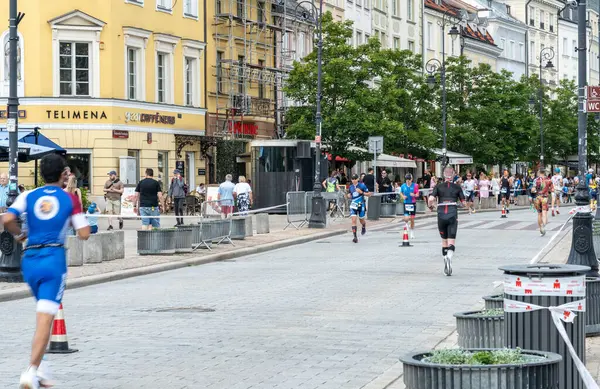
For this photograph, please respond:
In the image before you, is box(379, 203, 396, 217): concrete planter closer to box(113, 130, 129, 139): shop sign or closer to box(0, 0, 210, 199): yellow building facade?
box(0, 0, 210, 199): yellow building facade

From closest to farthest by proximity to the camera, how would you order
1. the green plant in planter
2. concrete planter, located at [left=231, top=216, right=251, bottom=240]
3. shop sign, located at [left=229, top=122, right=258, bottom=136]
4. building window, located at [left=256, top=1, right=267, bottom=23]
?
1. the green plant in planter
2. concrete planter, located at [left=231, top=216, right=251, bottom=240]
3. shop sign, located at [left=229, top=122, right=258, bottom=136]
4. building window, located at [left=256, top=1, right=267, bottom=23]

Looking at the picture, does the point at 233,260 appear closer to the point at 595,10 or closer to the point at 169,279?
the point at 169,279

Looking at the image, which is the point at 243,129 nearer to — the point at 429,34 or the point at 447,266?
the point at 429,34

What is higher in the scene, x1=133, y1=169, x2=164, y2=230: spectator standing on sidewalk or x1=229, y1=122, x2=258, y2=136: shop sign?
x1=229, y1=122, x2=258, y2=136: shop sign

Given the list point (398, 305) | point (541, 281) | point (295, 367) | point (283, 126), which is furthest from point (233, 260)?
point (283, 126)

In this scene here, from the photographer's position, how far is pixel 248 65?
53.8 meters

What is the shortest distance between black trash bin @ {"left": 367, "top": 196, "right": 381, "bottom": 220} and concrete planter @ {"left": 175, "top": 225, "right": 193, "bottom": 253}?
19.4 m

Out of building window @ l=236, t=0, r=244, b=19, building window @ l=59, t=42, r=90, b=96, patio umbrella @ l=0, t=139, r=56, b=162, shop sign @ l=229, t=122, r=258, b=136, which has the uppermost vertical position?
building window @ l=236, t=0, r=244, b=19

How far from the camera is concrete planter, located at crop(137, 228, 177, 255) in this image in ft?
81.2

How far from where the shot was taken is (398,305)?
632 inches

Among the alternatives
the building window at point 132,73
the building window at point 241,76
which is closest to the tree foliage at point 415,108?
the building window at point 241,76

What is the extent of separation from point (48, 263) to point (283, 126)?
161 feet

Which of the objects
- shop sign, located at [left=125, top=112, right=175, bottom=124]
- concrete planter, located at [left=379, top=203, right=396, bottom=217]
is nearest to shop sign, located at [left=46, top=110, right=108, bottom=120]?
shop sign, located at [left=125, top=112, right=175, bottom=124]

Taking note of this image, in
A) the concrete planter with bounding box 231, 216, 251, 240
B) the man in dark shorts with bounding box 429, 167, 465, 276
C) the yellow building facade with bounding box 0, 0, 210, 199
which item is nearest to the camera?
the man in dark shorts with bounding box 429, 167, 465, 276
